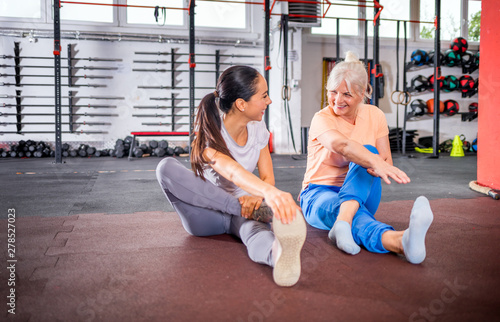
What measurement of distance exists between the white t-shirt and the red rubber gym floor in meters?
0.27

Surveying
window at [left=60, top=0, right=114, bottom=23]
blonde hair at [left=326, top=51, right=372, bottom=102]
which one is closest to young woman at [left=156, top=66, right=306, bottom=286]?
blonde hair at [left=326, top=51, right=372, bottom=102]

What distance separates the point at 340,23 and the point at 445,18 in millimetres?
2486

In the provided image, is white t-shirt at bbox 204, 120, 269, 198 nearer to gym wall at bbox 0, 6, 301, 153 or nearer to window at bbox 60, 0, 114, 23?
gym wall at bbox 0, 6, 301, 153

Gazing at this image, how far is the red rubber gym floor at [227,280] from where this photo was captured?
1.09 m

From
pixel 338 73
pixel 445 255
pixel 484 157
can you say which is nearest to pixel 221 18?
pixel 484 157

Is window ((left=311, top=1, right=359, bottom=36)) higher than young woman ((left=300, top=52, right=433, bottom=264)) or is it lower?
higher

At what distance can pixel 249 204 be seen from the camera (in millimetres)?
1568

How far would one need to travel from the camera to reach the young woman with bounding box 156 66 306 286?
1.50m

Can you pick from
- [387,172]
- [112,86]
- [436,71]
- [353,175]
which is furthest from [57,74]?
[436,71]

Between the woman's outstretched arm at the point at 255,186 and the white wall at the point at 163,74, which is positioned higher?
the white wall at the point at 163,74

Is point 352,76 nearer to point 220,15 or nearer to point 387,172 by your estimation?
point 387,172

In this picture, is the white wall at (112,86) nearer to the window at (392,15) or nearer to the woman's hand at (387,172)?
the window at (392,15)

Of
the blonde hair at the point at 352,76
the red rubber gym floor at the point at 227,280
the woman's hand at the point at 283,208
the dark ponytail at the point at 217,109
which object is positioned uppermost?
the blonde hair at the point at 352,76

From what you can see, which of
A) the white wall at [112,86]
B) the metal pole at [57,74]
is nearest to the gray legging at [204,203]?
the metal pole at [57,74]
